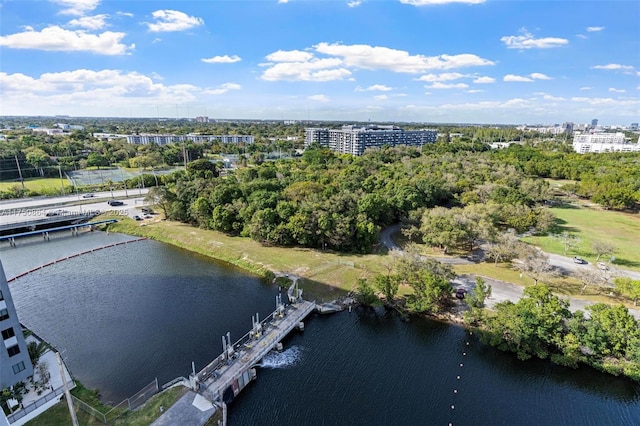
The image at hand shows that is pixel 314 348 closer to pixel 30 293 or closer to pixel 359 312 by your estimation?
pixel 359 312

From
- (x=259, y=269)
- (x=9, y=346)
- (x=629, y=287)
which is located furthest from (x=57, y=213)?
(x=629, y=287)

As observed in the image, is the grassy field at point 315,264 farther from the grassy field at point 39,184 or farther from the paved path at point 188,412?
the grassy field at point 39,184

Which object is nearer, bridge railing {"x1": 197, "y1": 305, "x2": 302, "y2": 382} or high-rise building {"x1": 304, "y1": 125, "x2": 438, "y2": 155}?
bridge railing {"x1": 197, "y1": 305, "x2": 302, "y2": 382}

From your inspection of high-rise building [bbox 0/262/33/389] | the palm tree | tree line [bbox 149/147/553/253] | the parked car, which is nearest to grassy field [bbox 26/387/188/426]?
high-rise building [bbox 0/262/33/389]

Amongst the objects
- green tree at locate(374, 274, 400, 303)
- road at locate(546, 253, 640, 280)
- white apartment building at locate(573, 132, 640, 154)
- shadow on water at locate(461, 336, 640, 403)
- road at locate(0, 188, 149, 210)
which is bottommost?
shadow on water at locate(461, 336, 640, 403)

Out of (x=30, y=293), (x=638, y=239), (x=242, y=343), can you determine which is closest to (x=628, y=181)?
(x=638, y=239)

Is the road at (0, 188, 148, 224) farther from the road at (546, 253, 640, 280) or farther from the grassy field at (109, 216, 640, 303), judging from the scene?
the road at (546, 253, 640, 280)

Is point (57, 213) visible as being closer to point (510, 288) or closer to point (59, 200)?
point (59, 200)
